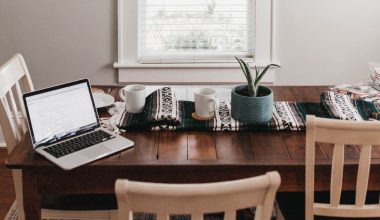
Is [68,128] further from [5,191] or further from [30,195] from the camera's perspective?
[5,191]

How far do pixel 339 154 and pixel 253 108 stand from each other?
1.35 feet

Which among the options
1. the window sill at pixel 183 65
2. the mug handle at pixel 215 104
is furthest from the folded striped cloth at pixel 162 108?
the window sill at pixel 183 65

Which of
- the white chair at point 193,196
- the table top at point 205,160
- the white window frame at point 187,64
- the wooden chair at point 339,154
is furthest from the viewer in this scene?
the white window frame at point 187,64

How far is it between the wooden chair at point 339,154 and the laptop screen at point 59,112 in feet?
2.60

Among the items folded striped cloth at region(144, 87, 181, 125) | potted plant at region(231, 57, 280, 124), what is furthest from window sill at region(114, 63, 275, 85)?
potted plant at region(231, 57, 280, 124)

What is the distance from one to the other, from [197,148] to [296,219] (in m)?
0.44

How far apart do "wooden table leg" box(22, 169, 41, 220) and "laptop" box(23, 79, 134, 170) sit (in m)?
0.08

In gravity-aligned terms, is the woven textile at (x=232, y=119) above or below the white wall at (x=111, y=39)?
below

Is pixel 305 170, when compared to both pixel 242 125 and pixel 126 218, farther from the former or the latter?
pixel 126 218

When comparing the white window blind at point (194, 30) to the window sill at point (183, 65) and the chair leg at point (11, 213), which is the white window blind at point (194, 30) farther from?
the chair leg at point (11, 213)

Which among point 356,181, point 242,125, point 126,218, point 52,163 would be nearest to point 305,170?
point 356,181

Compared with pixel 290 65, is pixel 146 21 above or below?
above

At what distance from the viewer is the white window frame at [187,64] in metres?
3.04

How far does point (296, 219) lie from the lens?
73.2 inches
